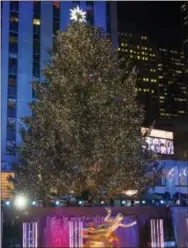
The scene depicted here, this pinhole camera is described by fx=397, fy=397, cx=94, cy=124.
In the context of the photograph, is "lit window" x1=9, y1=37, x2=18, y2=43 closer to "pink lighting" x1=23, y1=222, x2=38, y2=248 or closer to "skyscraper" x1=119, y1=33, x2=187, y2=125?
"pink lighting" x1=23, y1=222, x2=38, y2=248

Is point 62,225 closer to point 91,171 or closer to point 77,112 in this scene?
point 91,171

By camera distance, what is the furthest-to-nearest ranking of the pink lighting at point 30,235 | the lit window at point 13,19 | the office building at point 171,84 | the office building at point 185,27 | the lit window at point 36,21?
the office building at point 171,84, the office building at point 185,27, the lit window at point 36,21, the lit window at point 13,19, the pink lighting at point 30,235

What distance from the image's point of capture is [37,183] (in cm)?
1922

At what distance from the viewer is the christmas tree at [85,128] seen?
704 inches

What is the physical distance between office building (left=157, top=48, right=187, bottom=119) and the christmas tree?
99694mm

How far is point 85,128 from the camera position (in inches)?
714

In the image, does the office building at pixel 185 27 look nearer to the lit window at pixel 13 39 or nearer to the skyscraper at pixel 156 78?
the skyscraper at pixel 156 78

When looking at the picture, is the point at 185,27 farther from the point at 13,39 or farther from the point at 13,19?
the point at 13,39

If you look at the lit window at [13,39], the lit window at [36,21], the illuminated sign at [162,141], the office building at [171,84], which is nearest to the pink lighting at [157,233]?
the illuminated sign at [162,141]

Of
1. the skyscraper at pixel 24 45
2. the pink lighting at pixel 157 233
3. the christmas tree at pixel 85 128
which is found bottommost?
the pink lighting at pixel 157 233

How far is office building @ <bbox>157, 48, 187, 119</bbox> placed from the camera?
134500mm

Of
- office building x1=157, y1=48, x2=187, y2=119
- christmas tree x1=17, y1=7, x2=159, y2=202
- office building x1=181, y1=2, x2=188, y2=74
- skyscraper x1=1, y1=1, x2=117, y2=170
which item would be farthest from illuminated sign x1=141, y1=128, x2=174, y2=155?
office building x1=181, y1=2, x2=188, y2=74

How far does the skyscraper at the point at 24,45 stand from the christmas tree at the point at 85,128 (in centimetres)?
1819

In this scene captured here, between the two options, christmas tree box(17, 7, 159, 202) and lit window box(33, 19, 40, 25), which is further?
lit window box(33, 19, 40, 25)
